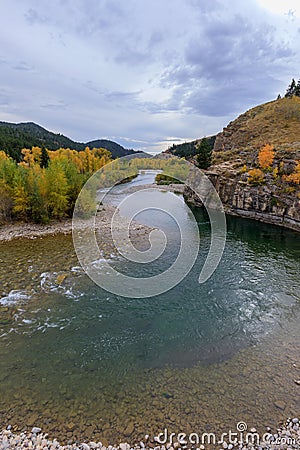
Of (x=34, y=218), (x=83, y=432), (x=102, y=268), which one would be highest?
(x=34, y=218)

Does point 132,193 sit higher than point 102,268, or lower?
higher

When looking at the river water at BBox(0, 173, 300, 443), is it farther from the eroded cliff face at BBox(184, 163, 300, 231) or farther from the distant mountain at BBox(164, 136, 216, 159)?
the distant mountain at BBox(164, 136, 216, 159)

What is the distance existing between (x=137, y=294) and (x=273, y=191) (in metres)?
33.1

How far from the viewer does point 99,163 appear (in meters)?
69.7

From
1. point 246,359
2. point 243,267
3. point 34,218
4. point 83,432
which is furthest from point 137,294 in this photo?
point 34,218

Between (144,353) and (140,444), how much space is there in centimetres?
442

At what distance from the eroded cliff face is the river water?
19314 mm

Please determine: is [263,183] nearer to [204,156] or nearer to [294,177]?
[294,177]

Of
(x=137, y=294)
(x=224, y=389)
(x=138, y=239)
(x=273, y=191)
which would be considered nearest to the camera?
(x=224, y=389)

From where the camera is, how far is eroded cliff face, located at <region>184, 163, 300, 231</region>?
37812 mm

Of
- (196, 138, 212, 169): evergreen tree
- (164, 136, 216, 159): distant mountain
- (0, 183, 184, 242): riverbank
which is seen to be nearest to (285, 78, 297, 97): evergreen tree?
(164, 136, 216, 159): distant mountain

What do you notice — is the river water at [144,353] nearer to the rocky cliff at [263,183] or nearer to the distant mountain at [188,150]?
the rocky cliff at [263,183]

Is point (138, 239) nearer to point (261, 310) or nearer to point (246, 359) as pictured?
point (261, 310)

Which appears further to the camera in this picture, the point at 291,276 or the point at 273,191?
the point at 273,191
